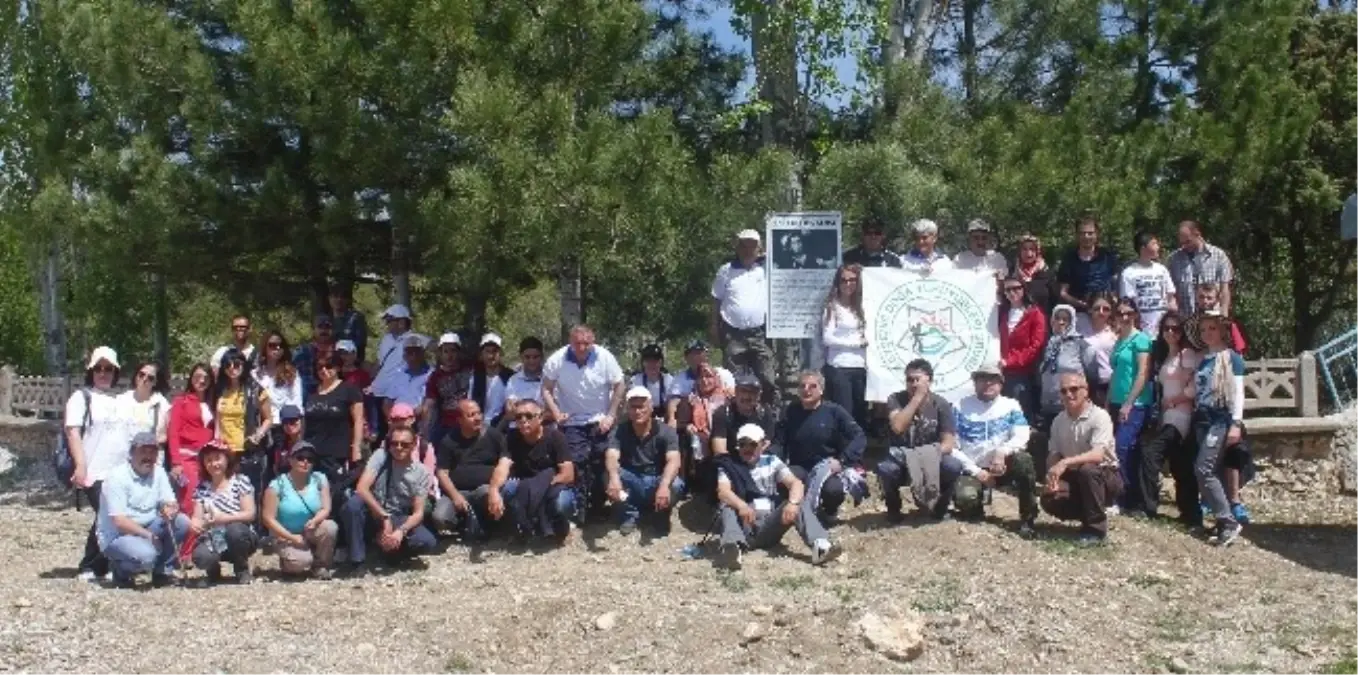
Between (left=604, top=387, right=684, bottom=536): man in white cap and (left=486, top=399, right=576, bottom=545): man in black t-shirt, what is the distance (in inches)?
12.2

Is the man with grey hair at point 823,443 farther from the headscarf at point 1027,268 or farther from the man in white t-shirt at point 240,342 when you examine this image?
the man in white t-shirt at point 240,342

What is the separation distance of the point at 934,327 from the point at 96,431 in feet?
19.4

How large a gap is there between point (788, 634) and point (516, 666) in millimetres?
1452

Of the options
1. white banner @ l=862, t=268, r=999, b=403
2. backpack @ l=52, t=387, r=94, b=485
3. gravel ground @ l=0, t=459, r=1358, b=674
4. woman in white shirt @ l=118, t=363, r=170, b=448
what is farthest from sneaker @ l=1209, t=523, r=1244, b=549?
backpack @ l=52, t=387, r=94, b=485

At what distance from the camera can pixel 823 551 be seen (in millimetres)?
8672

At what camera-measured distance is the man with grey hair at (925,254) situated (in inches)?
404

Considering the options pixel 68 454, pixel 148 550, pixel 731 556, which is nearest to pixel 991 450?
pixel 731 556

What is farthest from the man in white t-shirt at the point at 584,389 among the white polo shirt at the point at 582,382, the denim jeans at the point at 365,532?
the denim jeans at the point at 365,532

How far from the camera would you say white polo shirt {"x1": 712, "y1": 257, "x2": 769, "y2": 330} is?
10.3 meters

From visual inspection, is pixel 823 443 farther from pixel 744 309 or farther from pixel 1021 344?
pixel 1021 344

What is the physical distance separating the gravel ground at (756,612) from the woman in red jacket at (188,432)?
778 mm

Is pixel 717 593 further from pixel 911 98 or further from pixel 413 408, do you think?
pixel 911 98

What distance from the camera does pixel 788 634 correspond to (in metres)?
7.50

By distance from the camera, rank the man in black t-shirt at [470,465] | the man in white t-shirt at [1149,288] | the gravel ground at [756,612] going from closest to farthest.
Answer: the gravel ground at [756,612] < the man in black t-shirt at [470,465] < the man in white t-shirt at [1149,288]
